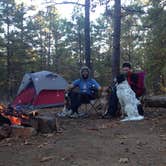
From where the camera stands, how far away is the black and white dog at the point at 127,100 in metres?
7.73

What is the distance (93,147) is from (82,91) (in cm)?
396

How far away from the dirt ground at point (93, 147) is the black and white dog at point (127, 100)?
71cm

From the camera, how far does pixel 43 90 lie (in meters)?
12.4

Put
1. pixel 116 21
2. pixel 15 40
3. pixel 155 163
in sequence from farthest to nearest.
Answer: pixel 15 40, pixel 116 21, pixel 155 163

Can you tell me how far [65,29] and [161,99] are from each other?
28.2 meters

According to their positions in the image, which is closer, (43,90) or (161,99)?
(161,99)

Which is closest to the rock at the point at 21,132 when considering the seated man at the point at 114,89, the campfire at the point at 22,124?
the campfire at the point at 22,124

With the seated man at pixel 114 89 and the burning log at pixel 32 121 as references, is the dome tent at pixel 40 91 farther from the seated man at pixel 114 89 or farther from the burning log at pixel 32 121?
the burning log at pixel 32 121

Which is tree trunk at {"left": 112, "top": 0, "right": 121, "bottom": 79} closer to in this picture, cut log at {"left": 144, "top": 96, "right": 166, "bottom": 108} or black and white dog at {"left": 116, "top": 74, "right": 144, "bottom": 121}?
cut log at {"left": 144, "top": 96, "right": 166, "bottom": 108}

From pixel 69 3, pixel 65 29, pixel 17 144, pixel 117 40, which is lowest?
pixel 17 144

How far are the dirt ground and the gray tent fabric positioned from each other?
17.9 ft

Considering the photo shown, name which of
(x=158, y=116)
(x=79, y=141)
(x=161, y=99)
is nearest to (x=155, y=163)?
(x=79, y=141)

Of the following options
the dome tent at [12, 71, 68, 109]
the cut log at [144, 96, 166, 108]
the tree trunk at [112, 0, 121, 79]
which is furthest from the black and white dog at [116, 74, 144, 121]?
the dome tent at [12, 71, 68, 109]

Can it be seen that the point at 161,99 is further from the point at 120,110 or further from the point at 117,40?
the point at 117,40
